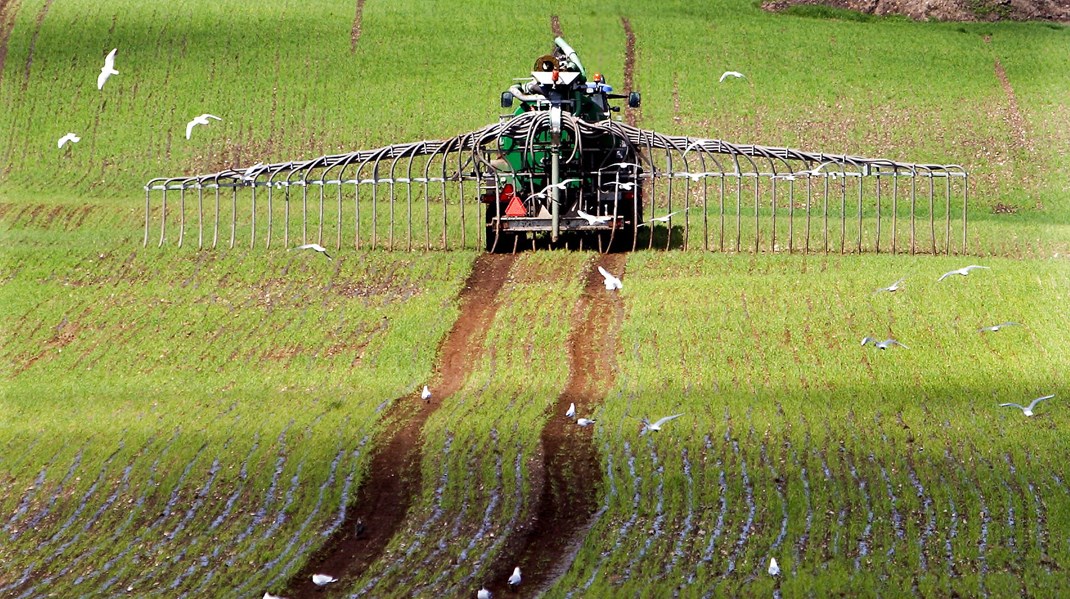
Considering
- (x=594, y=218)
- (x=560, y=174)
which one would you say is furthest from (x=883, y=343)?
(x=560, y=174)

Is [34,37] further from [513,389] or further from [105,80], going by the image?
[513,389]

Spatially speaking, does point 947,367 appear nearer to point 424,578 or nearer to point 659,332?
point 659,332

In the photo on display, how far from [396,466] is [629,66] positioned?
40.2 meters

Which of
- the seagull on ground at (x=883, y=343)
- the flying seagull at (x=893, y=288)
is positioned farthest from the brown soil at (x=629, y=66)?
the seagull on ground at (x=883, y=343)

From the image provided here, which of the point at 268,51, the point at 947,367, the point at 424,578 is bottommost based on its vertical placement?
the point at 424,578

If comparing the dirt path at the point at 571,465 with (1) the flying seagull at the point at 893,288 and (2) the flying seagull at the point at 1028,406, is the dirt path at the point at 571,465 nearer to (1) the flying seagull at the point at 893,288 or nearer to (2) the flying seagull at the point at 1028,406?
(1) the flying seagull at the point at 893,288

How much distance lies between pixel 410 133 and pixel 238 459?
3184cm

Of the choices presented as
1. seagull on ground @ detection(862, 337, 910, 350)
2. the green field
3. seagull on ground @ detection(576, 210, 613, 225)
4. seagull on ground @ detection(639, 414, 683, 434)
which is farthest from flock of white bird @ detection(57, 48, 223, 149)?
seagull on ground @ detection(862, 337, 910, 350)

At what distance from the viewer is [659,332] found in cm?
2875

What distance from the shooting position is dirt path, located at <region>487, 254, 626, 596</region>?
17812mm

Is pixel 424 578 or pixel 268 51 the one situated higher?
pixel 268 51

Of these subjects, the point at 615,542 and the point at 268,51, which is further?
the point at 268,51

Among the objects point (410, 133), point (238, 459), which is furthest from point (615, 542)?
point (410, 133)

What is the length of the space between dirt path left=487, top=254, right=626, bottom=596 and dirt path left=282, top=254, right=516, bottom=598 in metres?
1.81
